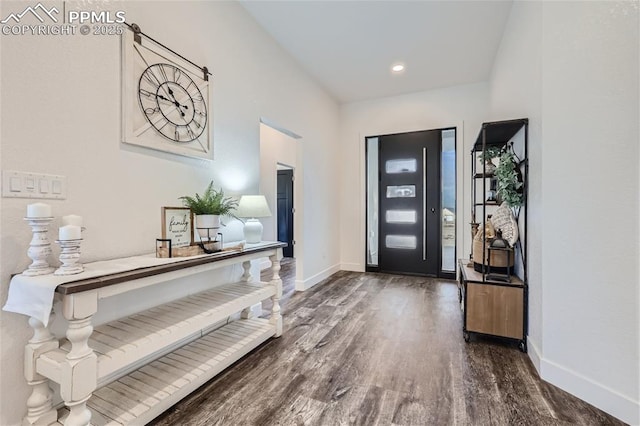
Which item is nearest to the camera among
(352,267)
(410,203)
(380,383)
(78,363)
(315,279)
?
(78,363)

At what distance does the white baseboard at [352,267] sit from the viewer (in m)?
4.80

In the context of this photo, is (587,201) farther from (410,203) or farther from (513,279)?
(410,203)

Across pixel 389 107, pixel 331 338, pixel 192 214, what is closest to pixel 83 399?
pixel 192 214

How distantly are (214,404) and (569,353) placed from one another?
2074 millimetres

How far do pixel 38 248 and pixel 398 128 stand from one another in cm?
442

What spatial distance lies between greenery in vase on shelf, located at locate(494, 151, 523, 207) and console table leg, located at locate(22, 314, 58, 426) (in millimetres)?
2953

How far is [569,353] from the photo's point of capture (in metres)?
1.65

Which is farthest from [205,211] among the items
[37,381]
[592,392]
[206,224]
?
[592,392]

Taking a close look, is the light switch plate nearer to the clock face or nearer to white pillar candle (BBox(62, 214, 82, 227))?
white pillar candle (BBox(62, 214, 82, 227))

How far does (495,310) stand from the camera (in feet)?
7.09

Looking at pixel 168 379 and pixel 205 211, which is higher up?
pixel 205 211

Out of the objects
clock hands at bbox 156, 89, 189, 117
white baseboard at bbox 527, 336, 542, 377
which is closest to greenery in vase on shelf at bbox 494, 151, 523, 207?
white baseboard at bbox 527, 336, 542, 377

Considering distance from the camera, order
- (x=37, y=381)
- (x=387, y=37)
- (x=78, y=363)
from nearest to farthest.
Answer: (x=78, y=363) < (x=37, y=381) < (x=387, y=37)

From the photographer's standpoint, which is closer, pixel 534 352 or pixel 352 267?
pixel 534 352
